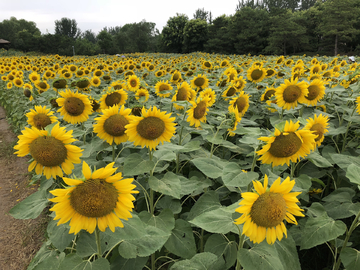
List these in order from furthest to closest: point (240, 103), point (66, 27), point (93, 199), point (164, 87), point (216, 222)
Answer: point (66, 27) < point (164, 87) < point (240, 103) < point (216, 222) < point (93, 199)

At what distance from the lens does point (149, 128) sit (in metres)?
1.72

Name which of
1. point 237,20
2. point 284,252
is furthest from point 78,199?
point 237,20

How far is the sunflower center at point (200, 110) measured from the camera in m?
2.51

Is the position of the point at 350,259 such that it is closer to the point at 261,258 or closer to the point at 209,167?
the point at 261,258

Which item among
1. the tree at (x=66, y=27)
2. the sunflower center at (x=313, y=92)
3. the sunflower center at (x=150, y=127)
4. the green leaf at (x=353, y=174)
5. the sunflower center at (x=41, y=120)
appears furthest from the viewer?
the tree at (x=66, y=27)

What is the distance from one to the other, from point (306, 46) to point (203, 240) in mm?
41564

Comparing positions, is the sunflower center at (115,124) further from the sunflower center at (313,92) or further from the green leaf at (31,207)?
the sunflower center at (313,92)

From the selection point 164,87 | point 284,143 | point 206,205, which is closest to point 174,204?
point 206,205

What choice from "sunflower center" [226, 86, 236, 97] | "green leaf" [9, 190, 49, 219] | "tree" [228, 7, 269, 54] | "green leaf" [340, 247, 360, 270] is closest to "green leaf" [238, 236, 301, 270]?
"green leaf" [340, 247, 360, 270]

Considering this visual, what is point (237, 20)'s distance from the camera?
36.9 m

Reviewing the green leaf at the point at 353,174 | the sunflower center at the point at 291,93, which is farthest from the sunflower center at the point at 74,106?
the green leaf at the point at 353,174

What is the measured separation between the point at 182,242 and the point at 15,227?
332 cm

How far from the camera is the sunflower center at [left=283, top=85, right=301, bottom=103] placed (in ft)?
9.15

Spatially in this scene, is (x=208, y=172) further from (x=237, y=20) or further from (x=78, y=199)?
(x=237, y=20)
